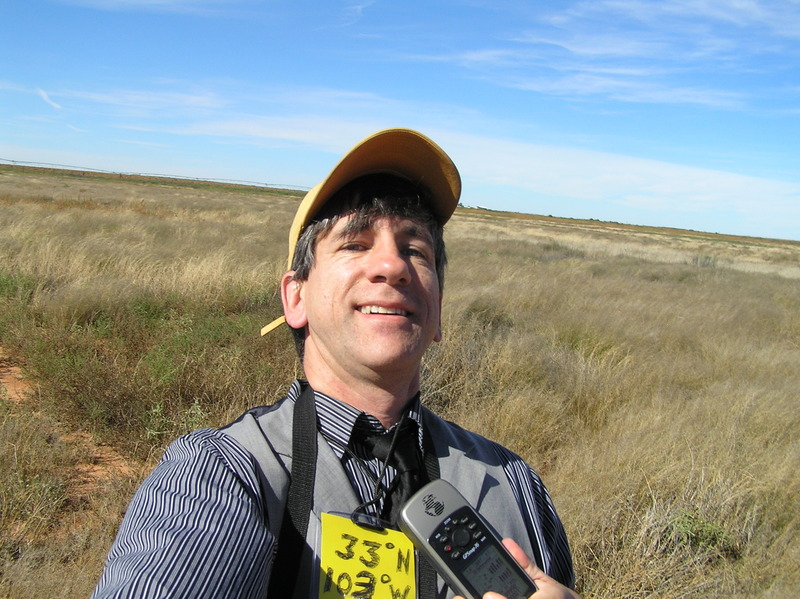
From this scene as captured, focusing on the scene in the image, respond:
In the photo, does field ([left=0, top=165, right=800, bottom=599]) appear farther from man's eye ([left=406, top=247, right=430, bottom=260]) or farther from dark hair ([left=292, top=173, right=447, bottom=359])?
man's eye ([left=406, top=247, right=430, bottom=260])

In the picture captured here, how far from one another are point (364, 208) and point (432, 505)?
2.67ft

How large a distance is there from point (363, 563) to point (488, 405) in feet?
11.9

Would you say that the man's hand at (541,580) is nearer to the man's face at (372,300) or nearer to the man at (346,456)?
the man at (346,456)

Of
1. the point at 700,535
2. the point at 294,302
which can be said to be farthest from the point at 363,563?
the point at 700,535

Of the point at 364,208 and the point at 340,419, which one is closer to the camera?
the point at 340,419

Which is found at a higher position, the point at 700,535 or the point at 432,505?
the point at 432,505

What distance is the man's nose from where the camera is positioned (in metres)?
1.44

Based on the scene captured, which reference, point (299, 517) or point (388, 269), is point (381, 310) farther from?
point (299, 517)

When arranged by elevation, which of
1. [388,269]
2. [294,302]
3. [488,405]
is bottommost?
[488,405]

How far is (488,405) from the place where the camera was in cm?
462

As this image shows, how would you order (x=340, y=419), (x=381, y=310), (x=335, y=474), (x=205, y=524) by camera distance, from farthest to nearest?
(x=381, y=310), (x=340, y=419), (x=335, y=474), (x=205, y=524)

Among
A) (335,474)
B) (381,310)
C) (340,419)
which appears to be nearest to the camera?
(335,474)

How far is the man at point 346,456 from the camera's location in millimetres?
980

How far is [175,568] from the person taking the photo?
90cm
